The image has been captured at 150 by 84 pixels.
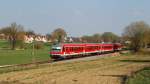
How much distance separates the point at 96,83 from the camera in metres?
25.2

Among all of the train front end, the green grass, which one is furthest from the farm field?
the train front end

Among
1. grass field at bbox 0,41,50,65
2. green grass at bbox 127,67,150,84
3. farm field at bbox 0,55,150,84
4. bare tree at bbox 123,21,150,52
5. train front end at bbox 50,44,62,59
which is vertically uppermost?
bare tree at bbox 123,21,150,52

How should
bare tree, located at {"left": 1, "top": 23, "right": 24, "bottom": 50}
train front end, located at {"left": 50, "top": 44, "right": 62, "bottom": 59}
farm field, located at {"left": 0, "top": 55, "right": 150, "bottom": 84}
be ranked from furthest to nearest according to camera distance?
bare tree, located at {"left": 1, "top": 23, "right": 24, "bottom": 50}
train front end, located at {"left": 50, "top": 44, "right": 62, "bottom": 59}
farm field, located at {"left": 0, "top": 55, "right": 150, "bottom": 84}

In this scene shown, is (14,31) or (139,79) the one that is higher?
(14,31)

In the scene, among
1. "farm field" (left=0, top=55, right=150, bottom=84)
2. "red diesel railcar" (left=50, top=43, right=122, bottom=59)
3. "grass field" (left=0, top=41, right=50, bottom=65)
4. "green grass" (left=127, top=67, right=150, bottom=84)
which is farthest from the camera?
"grass field" (left=0, top=41, right=50, bottom=65)

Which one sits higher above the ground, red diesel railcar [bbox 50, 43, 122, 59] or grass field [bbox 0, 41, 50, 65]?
red diesel railcar [bbox 50, 43, 122, 59]

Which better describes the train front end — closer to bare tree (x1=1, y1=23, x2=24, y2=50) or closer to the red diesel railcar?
the red diesel railcar

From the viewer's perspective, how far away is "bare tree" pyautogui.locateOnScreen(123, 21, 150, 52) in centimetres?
13376

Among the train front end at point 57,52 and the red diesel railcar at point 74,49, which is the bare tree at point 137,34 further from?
the train front end at point 57,52

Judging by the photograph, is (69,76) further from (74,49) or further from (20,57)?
(20,57)

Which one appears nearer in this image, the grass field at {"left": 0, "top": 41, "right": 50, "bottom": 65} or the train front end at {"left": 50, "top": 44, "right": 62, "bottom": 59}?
the train front end at {"left": 50, "top": 44, "right": 62, "bottom": 59}

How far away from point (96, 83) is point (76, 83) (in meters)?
1.38

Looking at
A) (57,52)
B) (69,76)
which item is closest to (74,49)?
(57,52)

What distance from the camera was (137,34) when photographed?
452ft
